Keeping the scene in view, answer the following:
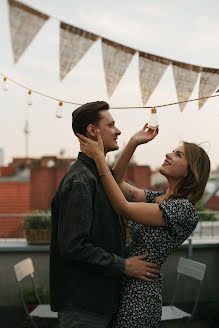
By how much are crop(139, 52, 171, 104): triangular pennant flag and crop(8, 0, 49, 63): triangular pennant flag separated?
23.0 inches

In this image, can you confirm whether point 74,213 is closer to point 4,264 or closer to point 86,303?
point 86,303

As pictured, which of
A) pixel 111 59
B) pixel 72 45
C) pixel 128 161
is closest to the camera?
pixel 128 161

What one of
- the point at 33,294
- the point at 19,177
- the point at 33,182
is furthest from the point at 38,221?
the point at 19,177

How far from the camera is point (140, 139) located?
1416 mm

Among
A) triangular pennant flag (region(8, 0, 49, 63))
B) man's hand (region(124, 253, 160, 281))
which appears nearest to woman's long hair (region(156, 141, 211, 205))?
man's hand (region(124, 253, 160, 281))

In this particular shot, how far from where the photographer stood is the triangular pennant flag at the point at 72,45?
1932 mm

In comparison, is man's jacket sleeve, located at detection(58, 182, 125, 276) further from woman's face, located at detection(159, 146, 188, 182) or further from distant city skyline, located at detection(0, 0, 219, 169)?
distant city skyline, located at detection(0, 0, 219, 169)

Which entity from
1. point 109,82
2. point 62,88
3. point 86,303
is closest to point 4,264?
point 62,88

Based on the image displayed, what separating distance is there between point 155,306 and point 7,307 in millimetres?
2769

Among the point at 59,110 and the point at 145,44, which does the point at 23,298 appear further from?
the point at 145,44

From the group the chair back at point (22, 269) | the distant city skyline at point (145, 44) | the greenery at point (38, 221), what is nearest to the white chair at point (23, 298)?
the chair back at point (22, 269)

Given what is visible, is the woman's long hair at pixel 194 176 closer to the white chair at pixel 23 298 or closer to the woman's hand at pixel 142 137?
Result: the woman's hand at pixel 142 137

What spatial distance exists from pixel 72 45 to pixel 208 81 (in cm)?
79

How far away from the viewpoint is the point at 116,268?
3.86 ft
